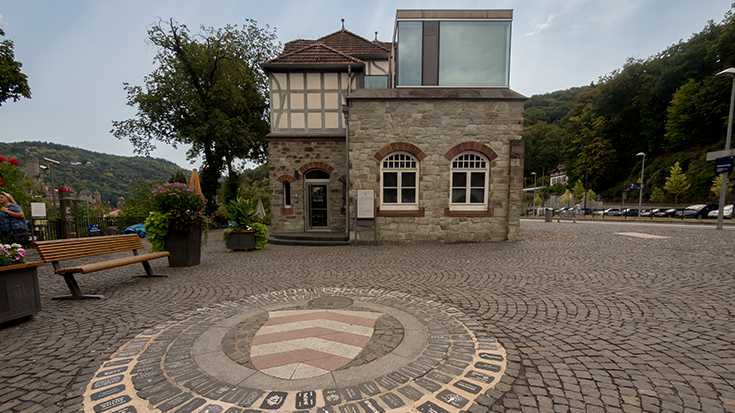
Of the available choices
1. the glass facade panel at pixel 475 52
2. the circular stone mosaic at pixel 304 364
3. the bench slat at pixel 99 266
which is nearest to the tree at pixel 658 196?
the glass facade panel at pixel 475 52

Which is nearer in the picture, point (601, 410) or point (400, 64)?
point (601, 410)

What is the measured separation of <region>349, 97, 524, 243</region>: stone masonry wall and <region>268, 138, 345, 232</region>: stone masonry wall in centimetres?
301

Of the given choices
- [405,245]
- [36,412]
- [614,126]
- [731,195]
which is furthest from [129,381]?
[614,126]

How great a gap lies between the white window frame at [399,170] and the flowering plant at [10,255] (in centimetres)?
846

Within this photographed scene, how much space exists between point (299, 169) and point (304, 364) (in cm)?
1132

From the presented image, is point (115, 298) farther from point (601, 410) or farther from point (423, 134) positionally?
point (423, 134)

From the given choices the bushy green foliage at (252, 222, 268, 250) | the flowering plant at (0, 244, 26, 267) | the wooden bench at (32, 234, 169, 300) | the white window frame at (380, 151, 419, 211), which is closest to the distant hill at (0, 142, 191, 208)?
the bushy green foliage at (252, 222, 268, 250)

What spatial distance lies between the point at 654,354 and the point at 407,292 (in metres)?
2.95

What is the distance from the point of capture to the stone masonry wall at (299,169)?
1317cm

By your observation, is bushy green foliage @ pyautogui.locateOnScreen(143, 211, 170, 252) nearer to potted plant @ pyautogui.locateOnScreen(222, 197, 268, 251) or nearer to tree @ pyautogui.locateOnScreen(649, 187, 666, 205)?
potted plant @ pyautogui.locateOnScreen(222, 197, 268, 251)

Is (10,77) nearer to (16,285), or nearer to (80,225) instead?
(80,225)

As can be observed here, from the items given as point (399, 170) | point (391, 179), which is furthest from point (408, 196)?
point (399, 170)

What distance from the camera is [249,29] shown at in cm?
2022

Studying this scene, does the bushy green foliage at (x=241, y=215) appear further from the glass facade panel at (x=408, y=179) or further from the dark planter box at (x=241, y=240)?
the glass facade panel at (x=408, y=179)
